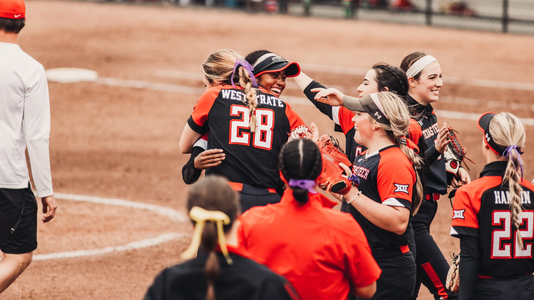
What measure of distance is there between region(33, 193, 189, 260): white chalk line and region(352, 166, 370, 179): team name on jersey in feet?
5.99

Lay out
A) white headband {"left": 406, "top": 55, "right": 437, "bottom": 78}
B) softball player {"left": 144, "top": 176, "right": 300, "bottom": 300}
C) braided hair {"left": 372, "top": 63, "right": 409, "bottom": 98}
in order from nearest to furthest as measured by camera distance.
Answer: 1. softball player {"left": 144, "top": 176, "right": 300, "bottom": 300}
2. braided hair {"left": 372, "top": 63, "right": 409, "bottom": 98}
3. white headband {"left": 406, "top": 55, "right": 437, "bottom": 78}

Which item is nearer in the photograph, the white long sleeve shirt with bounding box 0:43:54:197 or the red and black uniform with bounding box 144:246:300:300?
the red and black uniform with bounding box 144:246:300:300

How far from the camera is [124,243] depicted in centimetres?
683

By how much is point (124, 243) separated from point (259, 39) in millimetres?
13400

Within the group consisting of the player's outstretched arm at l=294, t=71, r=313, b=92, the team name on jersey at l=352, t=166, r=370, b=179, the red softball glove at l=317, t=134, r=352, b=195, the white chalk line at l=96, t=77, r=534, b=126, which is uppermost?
the player's outstretched arm at l=294, t=71, r=313, b=92

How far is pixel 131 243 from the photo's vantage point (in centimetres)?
683

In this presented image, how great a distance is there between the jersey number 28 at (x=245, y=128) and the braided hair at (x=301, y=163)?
1.09 m

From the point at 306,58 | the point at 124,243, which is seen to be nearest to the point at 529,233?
the point at 124,243

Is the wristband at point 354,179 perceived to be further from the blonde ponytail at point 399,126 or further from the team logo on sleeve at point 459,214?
the team logo on sleeve at point 459,214

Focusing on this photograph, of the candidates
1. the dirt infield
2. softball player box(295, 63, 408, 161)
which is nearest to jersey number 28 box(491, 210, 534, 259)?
softball player box(295, 63, 408, 161)

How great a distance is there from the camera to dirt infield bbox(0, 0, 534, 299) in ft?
21.4

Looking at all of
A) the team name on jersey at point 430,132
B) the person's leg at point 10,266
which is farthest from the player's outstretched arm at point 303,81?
the person's leg at point 10,266

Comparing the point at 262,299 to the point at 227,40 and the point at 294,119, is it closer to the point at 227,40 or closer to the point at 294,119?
the point at 294,119

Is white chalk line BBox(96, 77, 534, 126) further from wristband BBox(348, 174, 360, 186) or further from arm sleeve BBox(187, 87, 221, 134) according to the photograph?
wristband BBox(348, 174, 360, 186)
